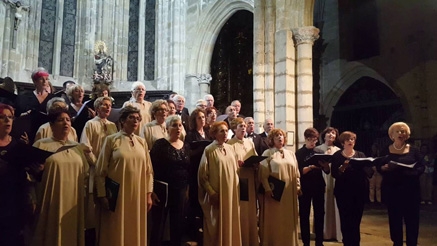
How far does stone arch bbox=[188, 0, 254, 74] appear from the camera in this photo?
12711 mm

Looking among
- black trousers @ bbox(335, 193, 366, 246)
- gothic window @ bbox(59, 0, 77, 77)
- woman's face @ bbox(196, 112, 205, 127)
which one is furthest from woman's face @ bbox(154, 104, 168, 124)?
gothic window @ bbox(59, 0, 77, 77)

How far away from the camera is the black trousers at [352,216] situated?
14.1 feet

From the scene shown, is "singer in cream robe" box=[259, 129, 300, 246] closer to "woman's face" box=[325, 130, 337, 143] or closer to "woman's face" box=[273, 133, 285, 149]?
"woman's face" box=[273, 133, 285, 149]

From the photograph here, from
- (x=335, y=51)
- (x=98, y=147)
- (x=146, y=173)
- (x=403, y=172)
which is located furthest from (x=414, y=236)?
(x=335, y=51)

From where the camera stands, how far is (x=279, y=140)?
445 cm

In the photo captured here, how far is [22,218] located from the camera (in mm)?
3068

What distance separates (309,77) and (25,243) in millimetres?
6321

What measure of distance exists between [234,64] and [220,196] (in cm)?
949

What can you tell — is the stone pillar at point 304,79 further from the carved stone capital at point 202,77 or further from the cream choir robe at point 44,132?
the cream choir robe at point 44,132

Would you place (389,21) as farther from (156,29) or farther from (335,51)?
(156,29)

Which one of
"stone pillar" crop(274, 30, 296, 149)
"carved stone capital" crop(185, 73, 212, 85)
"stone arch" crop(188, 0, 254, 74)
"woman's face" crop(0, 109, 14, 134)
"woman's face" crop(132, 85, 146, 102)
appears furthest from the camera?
"carved stone capital" crop(185, 73, 212, 85)

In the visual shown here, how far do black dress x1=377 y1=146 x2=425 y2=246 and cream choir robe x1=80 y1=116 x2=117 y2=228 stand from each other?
10.3 ft

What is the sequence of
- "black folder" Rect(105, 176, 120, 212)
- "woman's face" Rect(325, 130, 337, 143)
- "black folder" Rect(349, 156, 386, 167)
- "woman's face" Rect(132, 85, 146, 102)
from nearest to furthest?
1. "black folder" Rect(105, 176, 120, 212)
2. "black folder" Rect(349, 156, 386, 167)
3. "woman's face" Rect(325, 130, 337, 143)
4. "woman's face" Rect(132, 85, 146, 102)

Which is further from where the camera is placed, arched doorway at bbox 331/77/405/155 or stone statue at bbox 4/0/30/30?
arched doorway at bbox 331/77/405/155
